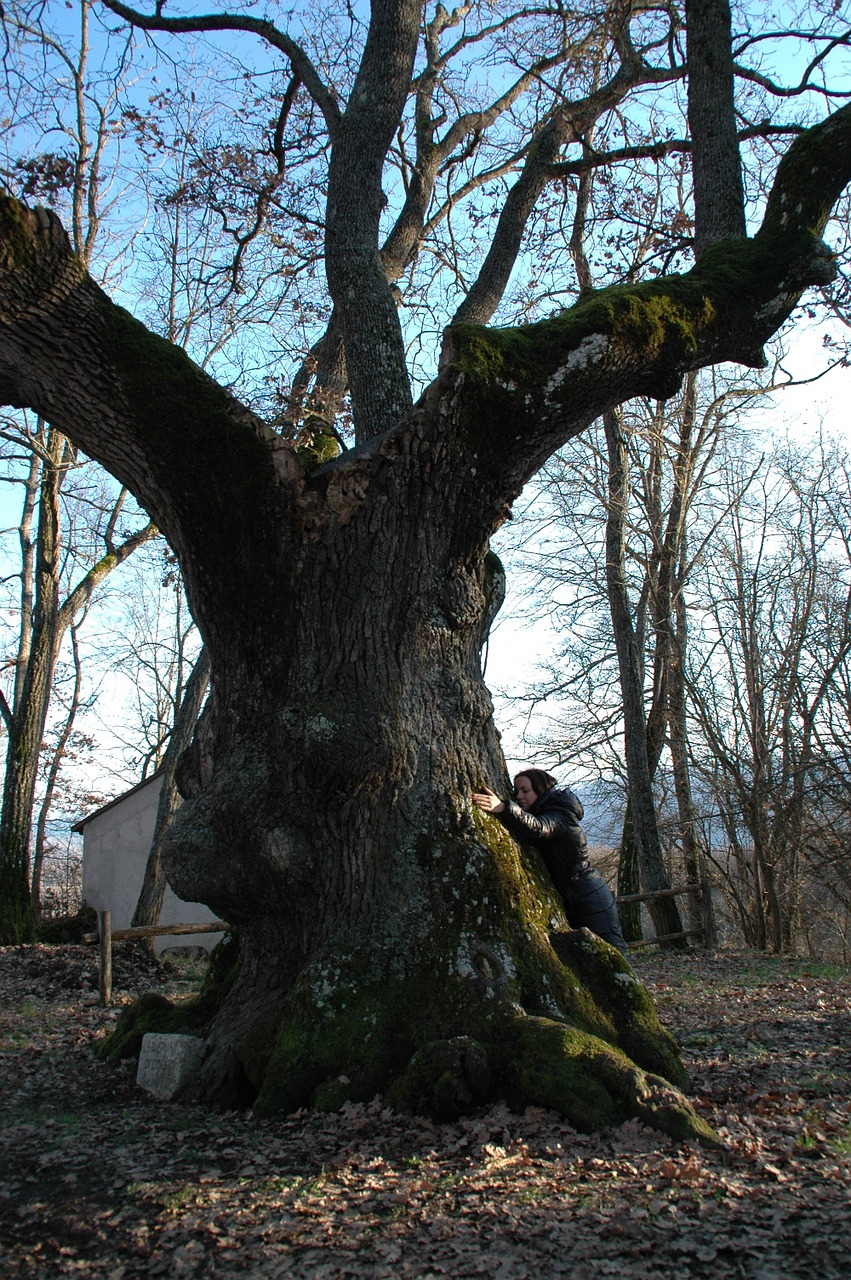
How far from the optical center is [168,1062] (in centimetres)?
546

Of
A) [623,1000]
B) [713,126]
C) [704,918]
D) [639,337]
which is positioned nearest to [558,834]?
[623,1000]

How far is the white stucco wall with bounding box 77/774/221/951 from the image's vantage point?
851 inches

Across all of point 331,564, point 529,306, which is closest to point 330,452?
point 331,564

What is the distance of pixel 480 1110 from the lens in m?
4.41

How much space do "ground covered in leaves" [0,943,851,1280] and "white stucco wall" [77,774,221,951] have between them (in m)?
16.6

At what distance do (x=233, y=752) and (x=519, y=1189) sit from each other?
302 cm

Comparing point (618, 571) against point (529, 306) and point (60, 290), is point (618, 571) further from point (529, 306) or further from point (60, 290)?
point (60, 290)

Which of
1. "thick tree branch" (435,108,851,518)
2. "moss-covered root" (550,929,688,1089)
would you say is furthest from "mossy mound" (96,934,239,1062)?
"thick tree branch" (435,108,851,518)

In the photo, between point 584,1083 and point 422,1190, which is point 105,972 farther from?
point 422,1190

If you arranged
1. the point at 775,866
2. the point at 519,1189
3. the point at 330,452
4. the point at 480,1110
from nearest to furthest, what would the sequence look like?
the point at 519,1189, the point at 480,1110, the point at 330,452, the point at 775,866

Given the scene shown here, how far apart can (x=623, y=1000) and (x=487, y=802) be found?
1.41 meters

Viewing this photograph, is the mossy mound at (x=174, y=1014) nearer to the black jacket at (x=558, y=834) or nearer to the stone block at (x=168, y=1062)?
the stone block at (x=168, y=1062)

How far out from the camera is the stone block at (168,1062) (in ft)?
17.7

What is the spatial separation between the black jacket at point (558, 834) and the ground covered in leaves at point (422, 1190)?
4.76 feet
